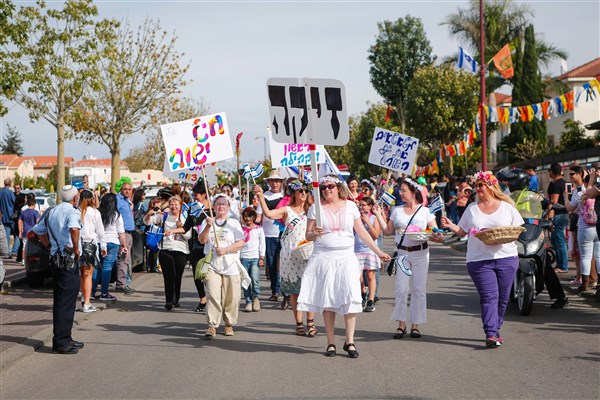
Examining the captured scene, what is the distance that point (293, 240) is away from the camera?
1066 cm

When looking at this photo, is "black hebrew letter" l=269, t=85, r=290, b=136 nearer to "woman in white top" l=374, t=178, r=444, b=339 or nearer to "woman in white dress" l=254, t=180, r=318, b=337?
"woman in white top" l=374, t=178, r=444, b=339

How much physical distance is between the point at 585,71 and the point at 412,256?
64335 mm

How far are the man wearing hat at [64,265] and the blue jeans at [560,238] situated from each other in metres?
8.65

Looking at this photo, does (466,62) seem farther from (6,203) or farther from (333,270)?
(333,270)

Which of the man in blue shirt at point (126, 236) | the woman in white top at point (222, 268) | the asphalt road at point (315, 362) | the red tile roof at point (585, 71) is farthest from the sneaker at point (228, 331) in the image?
the red tile roof at point (585, 71)

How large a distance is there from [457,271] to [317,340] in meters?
7.84

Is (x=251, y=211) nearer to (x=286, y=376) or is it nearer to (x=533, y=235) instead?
(x=533, y=235)

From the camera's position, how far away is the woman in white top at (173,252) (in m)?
12.4

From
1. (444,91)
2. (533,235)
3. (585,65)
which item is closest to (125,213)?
(533,235)

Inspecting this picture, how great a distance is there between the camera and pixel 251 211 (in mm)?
12008

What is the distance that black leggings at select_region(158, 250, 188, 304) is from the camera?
12.4 meters

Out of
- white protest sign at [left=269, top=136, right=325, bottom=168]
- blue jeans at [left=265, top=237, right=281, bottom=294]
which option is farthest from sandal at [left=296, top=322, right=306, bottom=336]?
white protest sign at [left=269, top=136, right=325, bottom=168]

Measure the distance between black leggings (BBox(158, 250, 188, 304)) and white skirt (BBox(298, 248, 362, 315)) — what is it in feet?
13.9

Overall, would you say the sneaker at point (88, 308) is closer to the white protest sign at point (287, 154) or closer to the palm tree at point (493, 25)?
the white protest sign at point (287, 154)
